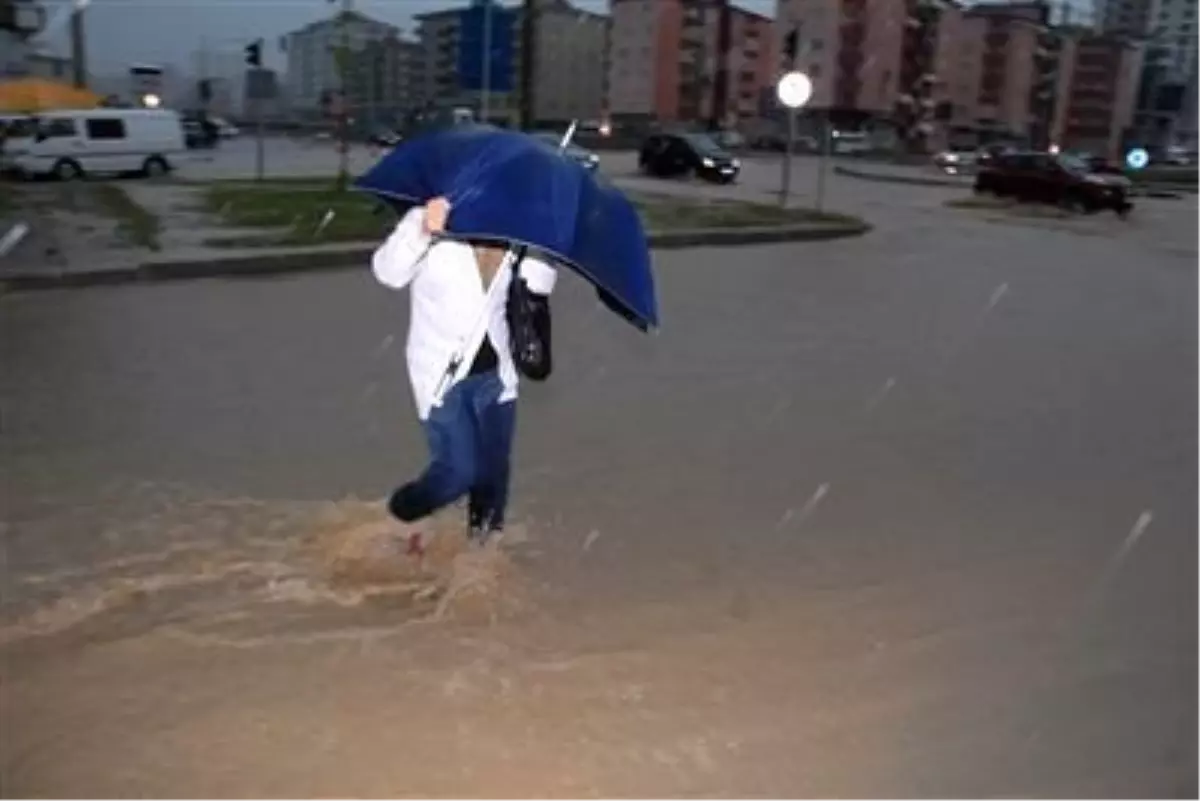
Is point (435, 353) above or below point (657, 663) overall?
above

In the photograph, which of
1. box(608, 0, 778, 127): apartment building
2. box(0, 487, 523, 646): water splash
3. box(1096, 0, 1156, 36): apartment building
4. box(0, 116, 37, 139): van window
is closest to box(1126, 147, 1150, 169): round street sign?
box(1096, 0, 1156, 36): apartment building

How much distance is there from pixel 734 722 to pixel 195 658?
1657 millimetres

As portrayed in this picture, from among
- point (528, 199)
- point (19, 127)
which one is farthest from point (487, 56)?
point (528, 199)

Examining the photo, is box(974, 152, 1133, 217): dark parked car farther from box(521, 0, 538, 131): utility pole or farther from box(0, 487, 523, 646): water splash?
box(0, 487, 523, 646): water splash

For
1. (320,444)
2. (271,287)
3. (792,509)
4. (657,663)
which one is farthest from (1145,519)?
(271,287)

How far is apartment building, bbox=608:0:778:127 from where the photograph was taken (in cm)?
5441

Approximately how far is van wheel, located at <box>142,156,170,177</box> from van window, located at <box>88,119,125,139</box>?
2.98 ft

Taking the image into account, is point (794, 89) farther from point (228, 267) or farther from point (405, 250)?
point (405, 250)

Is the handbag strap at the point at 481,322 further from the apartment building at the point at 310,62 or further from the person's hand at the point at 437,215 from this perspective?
the apartment building at the point at 310,62

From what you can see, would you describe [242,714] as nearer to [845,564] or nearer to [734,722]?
A: [734,722]

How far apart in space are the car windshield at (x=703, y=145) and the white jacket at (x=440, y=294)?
30.1 meters

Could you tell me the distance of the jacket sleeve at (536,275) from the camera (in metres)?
3.89

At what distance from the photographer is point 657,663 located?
12.6ft

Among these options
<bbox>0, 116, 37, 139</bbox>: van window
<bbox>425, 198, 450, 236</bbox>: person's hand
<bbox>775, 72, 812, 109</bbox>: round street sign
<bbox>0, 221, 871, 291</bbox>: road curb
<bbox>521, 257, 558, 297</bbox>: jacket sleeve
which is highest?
<bbox>775, 72, 812, 109</bbox>: round street sign
